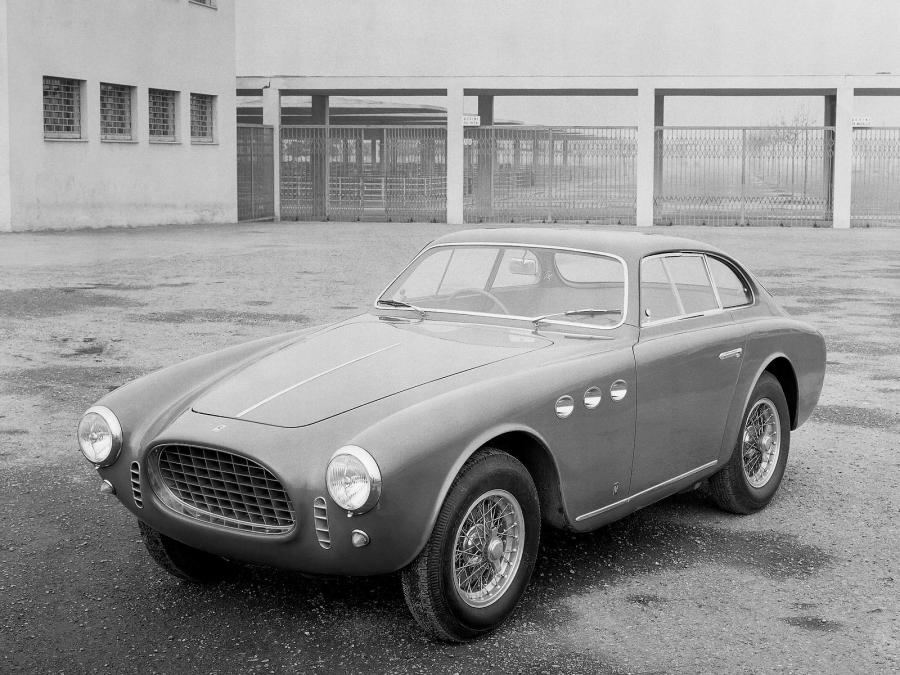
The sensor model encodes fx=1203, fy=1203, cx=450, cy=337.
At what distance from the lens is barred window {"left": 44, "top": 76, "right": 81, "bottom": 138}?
2519 cm

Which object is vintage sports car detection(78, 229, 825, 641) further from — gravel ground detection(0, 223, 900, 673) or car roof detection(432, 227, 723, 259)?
gravel ground detection(0, 223, 900, 673)

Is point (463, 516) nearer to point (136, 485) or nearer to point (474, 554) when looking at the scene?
point (474, 554)

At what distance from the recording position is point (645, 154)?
3359 cm

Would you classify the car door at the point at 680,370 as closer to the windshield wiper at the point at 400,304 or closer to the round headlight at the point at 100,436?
the windshield wiper at the point at 400,304

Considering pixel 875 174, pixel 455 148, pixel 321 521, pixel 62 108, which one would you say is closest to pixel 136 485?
pixel 321 521

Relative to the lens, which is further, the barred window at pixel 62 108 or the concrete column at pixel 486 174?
the concrete column at pixel 486 174

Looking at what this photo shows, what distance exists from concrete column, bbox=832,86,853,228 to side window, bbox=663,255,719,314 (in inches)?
1154

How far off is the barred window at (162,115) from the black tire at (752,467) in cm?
2488

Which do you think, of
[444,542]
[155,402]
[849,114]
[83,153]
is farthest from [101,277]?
[849,114]

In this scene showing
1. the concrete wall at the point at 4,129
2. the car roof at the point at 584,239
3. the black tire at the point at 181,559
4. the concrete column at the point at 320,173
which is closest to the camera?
the black tire at the point at 181,559

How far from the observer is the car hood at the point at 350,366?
164 inches

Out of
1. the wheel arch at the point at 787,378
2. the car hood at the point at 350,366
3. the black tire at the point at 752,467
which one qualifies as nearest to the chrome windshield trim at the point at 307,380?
the car hood at the point at 350,366

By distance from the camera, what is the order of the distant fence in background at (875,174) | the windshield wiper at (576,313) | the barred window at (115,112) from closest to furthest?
the windshield wiper at (576,313) < the barred window at (115,112) < the distant fence in background at (875,174)

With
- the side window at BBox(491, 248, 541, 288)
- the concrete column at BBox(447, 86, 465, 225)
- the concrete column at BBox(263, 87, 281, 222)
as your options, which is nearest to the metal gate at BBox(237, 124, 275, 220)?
the concrete column at BBox(263, 87, 281, 222)
